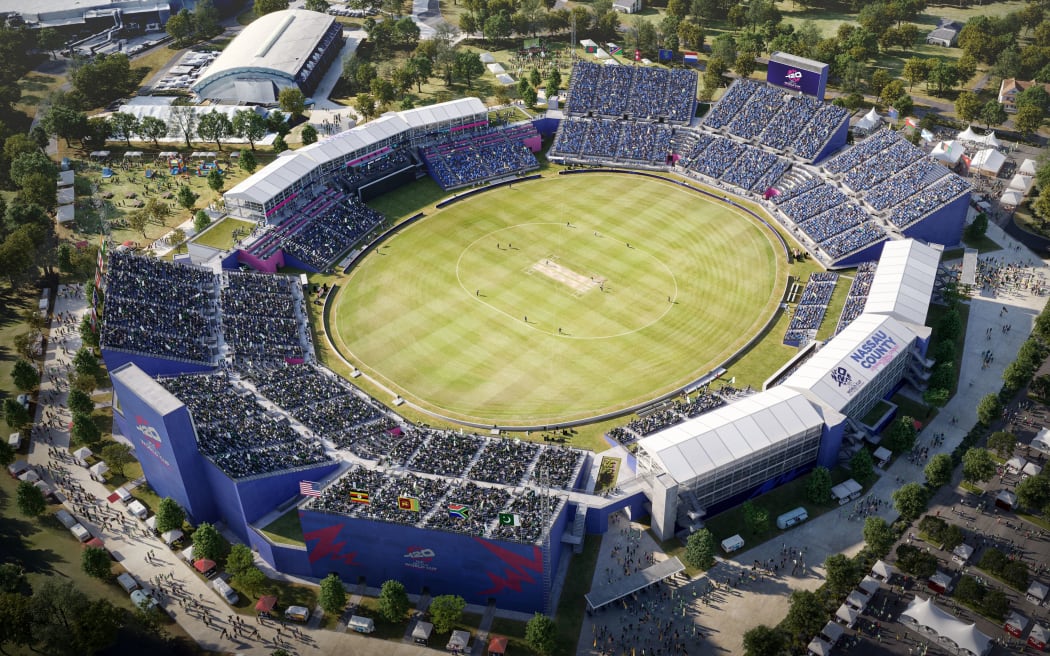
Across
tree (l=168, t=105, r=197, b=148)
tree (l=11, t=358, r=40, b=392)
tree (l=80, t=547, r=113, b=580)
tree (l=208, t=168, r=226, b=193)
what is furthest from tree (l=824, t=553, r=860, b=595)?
tree (l=168, t=105, r=197, b=148)

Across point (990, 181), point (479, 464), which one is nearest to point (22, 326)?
point (479, 464)

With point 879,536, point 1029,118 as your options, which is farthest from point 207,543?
point 1029,118

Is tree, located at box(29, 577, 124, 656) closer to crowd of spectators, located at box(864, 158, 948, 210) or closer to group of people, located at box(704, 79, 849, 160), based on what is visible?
crowd of spectators, located at box(864, 158, 948, 210)

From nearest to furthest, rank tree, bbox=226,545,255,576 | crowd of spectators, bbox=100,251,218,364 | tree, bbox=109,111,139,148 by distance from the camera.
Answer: tree, bbox=226,545,255,576 < crowd of spectators, bbox=100,251,218,364 < tree, bbox=109,111,139,148

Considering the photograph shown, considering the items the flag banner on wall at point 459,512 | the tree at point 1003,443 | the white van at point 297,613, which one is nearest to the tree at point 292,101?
the flag banner on wall at point 459,512

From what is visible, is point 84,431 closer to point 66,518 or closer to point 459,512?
point 66,518

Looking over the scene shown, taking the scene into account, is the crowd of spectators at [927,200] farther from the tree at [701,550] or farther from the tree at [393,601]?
the tree at [393,601]
